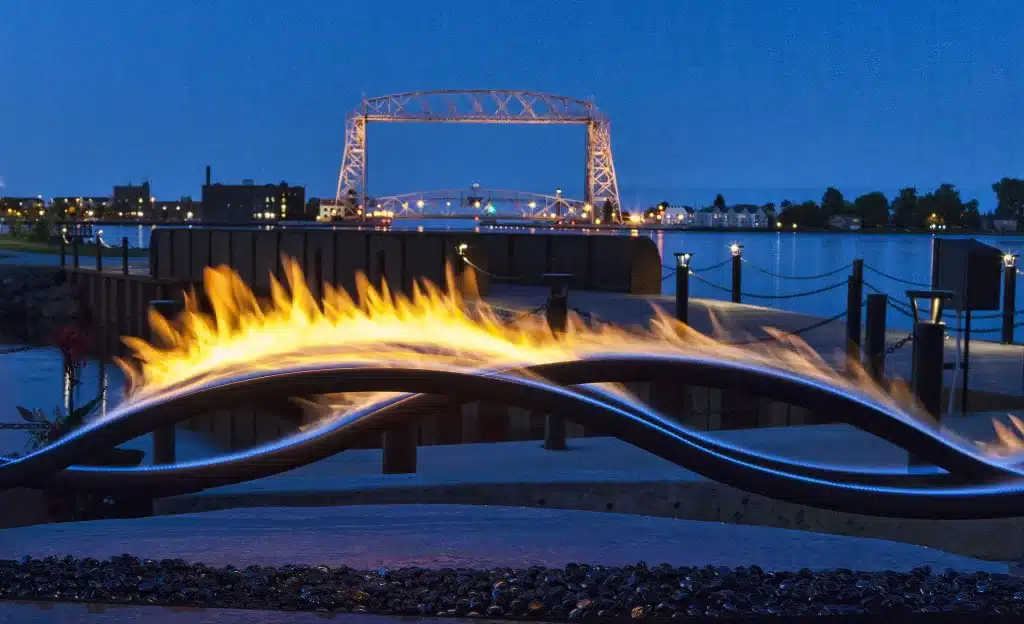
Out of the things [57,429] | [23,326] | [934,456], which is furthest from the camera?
→ [23,326]

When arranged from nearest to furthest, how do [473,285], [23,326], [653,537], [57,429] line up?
[653,537], [57,429], [473,285], [23,326]

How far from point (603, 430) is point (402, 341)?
439 cm

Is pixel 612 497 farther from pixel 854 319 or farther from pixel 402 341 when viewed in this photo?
pixel 854 319

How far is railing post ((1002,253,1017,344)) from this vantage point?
728 inches

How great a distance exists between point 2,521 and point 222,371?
181cm

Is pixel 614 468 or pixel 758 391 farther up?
pixel 758 391

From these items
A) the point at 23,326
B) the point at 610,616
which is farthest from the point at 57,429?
the point at 23,326

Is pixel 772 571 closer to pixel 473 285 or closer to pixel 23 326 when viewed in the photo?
pixel 473 285

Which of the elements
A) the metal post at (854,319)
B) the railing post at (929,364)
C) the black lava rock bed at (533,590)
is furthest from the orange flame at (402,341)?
the black lava rock bed at (533,590)

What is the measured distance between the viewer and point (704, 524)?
7742 millimetres

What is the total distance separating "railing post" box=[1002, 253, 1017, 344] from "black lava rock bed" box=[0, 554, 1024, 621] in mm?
13591

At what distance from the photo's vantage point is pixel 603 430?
7.52 metres

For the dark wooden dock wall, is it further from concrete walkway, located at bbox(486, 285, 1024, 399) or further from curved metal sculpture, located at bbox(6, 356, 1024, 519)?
curved metal sculpture, located at bbox(6, 356, 1024, 519)

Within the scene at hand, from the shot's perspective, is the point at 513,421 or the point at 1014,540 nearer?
the point at 1014,540
